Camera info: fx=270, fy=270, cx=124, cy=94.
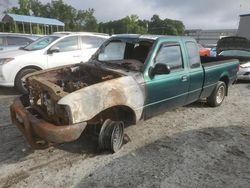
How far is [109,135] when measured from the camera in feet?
13.2

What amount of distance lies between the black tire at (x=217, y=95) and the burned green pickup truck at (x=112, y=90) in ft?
2.02

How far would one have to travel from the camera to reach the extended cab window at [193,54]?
554 cm

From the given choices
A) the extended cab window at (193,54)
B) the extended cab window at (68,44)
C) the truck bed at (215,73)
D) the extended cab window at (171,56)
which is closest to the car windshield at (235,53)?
the truck bed at (215,73)

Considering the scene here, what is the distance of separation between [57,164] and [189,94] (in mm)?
3048

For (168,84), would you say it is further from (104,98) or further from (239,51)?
(239,51)

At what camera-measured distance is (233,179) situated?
11.9 feet

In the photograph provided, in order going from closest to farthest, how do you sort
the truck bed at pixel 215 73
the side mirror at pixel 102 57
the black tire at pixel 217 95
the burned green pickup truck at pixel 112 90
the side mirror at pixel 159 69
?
the burned green pickup truck at pixel 112 90
the side mirror at pixel 159 69
the side mirror at pixel 102 57
the truck bed at pixel 215 73
the black tire at pixel 217 95

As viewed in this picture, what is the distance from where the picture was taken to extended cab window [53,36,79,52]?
8.40 meters

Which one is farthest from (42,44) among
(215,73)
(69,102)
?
(69,102)

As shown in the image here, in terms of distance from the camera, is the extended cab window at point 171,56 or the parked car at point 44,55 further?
the parked car at point 44,55

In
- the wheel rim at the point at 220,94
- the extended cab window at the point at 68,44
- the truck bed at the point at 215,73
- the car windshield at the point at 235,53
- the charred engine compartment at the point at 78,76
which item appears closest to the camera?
the charred engine compartment at the point at 78,76

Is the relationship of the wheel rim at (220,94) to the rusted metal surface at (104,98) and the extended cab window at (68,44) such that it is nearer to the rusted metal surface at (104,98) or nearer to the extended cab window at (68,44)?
the rusted metal surface at (104,98)

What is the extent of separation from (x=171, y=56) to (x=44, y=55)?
4.34 metres

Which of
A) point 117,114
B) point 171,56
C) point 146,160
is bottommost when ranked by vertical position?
point 146,160
